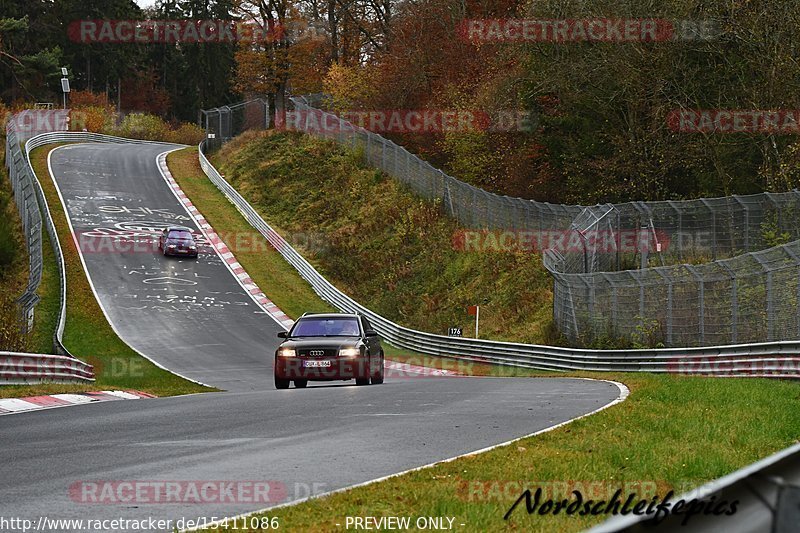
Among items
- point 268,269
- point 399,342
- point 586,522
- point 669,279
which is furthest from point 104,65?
point 586,522

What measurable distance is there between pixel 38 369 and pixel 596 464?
15.7 m

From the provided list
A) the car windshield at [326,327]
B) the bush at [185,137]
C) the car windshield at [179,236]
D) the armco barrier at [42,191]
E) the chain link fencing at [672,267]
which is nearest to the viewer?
the car windshield at [326,327]

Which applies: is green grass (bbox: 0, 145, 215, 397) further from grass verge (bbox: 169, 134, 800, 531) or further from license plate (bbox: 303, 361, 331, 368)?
grass verge (bbox: 169, 134, 800, 531)

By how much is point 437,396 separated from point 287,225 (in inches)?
1691

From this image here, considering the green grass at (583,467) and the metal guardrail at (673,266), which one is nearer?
the green grass at (583,467)

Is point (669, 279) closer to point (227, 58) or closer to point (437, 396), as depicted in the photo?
point (437, 396)

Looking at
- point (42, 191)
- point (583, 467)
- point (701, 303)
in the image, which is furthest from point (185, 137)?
point (583, 467)

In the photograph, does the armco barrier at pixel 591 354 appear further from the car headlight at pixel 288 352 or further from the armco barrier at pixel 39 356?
the armco barrier at pixel 39 356

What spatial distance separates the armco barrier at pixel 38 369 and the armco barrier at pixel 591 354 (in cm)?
1329

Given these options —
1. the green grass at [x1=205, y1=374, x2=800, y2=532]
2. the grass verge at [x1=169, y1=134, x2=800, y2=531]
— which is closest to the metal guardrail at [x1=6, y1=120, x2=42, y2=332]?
the grass verge at [x1=169, y1=134, x2=800, y2=531]

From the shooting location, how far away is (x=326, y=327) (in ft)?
69.8

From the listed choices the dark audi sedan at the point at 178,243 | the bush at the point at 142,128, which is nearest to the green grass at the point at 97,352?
the dark audi sedan at the point at 178,243

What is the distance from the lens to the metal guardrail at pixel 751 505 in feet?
7.58

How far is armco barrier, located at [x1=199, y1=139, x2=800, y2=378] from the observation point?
2288cm
